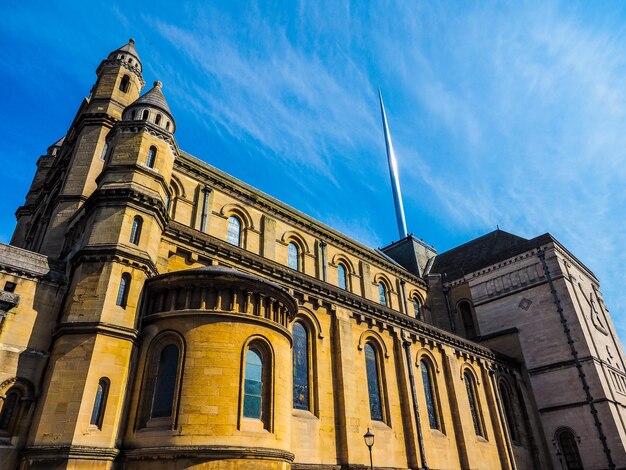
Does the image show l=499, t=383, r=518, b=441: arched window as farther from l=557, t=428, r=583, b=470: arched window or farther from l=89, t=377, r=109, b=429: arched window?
l=89, t=377, r=109, b=429: arched window

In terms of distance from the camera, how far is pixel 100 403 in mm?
13461

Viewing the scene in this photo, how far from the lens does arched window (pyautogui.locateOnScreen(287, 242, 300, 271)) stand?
28453 mm

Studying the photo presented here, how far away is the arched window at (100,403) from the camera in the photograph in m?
13.2

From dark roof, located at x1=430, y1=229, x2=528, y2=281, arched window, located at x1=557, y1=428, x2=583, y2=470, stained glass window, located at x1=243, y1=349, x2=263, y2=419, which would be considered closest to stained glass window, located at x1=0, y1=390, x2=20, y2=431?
stained glass window, located at x1=243, y1=349, x2=263, y2=419

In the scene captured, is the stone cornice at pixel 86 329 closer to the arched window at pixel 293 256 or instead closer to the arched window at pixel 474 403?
the arched window at pixel 293 256

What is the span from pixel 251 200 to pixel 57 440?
17507 mm

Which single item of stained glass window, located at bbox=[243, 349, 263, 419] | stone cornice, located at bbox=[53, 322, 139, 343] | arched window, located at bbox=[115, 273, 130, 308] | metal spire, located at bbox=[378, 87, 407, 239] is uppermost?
metal spire, located at bbox=[378, 87, 407, 239]

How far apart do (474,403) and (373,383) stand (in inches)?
390

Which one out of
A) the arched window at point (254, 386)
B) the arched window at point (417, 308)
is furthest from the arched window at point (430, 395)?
the arched window at point (254, 386)

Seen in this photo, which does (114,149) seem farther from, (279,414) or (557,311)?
(557,311)

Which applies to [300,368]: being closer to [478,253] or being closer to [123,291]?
[123,291]

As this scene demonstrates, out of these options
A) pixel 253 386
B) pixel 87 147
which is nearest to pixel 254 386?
pixel 253 386

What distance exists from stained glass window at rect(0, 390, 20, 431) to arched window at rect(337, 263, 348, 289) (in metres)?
20.3

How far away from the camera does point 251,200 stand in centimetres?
2767
